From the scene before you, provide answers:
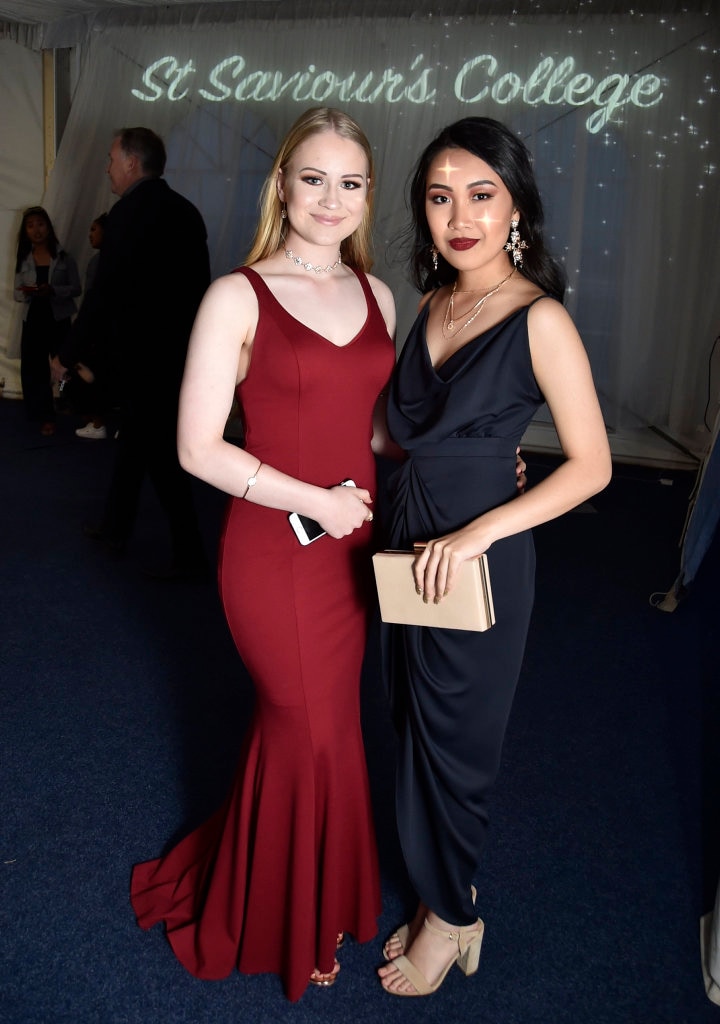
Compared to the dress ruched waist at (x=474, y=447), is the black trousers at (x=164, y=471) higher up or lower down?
lower down

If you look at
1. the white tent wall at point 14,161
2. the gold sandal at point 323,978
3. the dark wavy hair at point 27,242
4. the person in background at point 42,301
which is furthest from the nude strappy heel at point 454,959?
the white tent wall at point 14,161

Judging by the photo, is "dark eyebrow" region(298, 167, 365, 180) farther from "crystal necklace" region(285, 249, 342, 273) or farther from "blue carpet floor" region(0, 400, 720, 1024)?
"blue carpet floor" region(0, 400, 720, 1024)

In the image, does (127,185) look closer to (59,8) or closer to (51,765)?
(51,765)

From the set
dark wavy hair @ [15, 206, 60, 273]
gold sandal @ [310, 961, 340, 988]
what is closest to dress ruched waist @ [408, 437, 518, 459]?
gold sandal @ [310, 961, 340, 988]

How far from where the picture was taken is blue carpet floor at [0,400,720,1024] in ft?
6.26

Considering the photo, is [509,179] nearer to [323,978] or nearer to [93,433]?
[323,978]

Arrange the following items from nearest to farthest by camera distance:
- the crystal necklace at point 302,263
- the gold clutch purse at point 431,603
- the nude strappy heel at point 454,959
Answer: the gold clutch purse at point 431,603, the crystal necklace at point 302,263, the nude strappy heel at point 454,959

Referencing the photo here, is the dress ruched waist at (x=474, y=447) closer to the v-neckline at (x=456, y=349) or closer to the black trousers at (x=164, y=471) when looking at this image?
the v-neckline at (x=456, y=349)

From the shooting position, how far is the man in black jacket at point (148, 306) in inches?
147

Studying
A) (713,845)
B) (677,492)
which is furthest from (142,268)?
(677,492)

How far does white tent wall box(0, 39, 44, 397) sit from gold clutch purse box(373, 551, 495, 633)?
7.93m

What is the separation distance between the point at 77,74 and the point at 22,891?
8063mm

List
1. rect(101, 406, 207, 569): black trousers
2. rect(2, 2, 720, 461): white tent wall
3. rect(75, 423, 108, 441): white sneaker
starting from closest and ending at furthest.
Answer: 1. rect(101, 406, 207, 569): black trousers
2. rect(2, 2, 720, 461): white tent wall
3. rect(75, 423, 108, 441): white sneaker

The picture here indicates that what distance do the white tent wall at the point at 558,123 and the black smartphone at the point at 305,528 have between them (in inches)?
215
